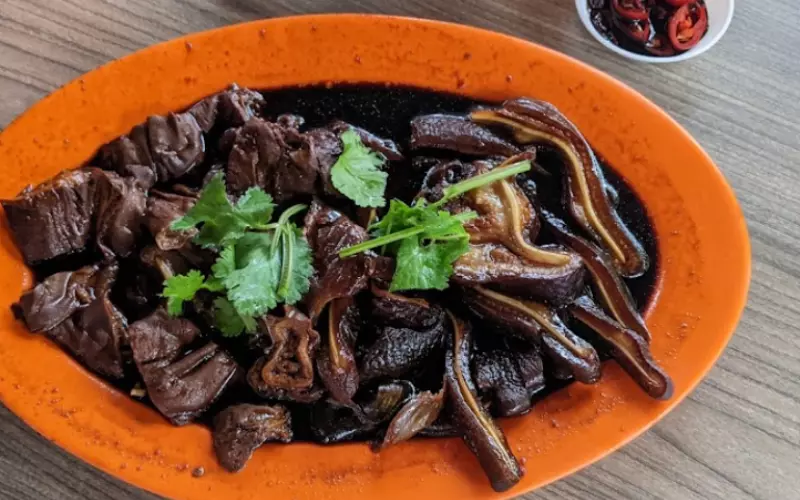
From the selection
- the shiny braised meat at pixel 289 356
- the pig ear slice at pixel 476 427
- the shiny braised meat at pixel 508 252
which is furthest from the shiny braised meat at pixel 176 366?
the shiny braised meat at pixel 508 252

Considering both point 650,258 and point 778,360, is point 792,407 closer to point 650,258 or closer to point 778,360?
point 778,360

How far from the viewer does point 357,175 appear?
235cm

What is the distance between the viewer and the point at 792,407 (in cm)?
271

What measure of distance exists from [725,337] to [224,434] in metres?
1.61

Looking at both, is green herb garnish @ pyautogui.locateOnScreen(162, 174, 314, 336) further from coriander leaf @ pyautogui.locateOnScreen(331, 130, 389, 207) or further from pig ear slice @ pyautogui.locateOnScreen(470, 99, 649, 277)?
pig ear slice @ pyautogui.locateOnScreen(470, 99, 649, 277)

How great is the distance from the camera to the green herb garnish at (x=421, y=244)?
2.17 m

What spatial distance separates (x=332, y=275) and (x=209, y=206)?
0.41m

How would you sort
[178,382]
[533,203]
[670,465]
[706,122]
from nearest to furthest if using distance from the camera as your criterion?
[178,382] < [533,203] < [670,465] < [706,122]

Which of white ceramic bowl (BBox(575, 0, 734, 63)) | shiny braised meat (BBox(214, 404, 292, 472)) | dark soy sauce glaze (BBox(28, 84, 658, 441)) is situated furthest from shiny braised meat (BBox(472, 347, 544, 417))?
white ceramic bowl (BBox(575, 0, 734, 63))

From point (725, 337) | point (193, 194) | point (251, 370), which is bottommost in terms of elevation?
point (251, 370)

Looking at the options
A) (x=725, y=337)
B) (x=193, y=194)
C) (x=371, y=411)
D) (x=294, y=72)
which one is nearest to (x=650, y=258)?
(x=725, y=337)

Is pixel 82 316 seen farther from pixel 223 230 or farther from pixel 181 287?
pixel 223 230

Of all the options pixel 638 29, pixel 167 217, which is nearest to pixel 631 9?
pixel 638 29

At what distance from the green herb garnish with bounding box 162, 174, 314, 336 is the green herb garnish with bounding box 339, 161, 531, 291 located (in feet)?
0.55
